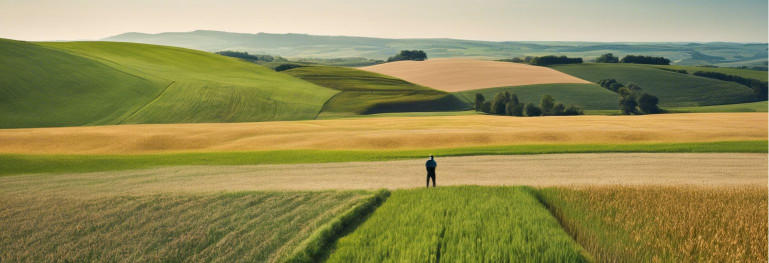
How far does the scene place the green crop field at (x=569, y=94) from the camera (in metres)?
85.2

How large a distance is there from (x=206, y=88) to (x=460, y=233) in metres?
68.4

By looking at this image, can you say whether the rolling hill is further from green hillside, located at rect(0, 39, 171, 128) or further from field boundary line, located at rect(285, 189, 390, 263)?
field boundary line, located at rect(285, 189, 390, 263)

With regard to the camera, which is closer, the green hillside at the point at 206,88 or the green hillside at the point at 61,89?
the green hillside at the point at 61,89

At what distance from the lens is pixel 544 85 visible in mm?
97875

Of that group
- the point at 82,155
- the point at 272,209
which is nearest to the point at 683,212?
the point at 272,209

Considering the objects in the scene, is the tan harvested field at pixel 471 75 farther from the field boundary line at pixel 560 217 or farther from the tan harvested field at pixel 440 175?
the field boundary line at pixel 560 217

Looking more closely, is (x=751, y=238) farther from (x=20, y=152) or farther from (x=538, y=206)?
(x=20, y=152)

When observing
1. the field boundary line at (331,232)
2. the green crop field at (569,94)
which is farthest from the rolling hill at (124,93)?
the field boundary line at (331,232)

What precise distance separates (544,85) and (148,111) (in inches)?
2490

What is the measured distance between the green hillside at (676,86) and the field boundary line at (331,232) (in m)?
82.7

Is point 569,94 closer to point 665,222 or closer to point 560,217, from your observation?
point 560,217

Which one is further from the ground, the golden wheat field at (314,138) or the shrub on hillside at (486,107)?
the golden wheat field at (314,138)

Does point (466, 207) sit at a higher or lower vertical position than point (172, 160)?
higher

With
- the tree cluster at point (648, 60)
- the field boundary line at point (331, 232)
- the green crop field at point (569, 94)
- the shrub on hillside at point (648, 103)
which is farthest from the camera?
the tree cluster at point (648, 60)
